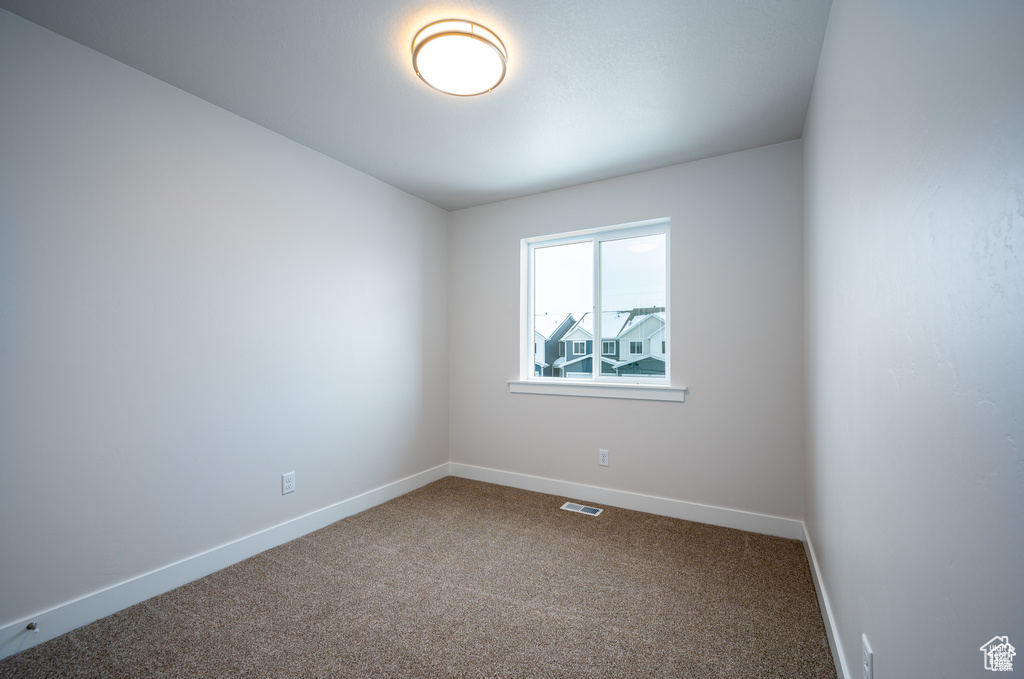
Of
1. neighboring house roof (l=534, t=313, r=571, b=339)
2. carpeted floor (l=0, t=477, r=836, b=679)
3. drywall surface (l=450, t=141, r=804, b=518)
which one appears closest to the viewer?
carpeted floor (l=0, t=477, r=836, b=679)

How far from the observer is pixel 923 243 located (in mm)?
848

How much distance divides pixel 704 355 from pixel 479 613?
6.93 ft

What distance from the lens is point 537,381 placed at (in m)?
3.66

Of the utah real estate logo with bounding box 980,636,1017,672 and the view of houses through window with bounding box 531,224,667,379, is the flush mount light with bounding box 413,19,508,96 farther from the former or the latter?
the utah real estate logo with bounding box 980,636,1017,672

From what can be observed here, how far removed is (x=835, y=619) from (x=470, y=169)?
3.13m

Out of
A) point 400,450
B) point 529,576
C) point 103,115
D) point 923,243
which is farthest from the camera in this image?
point 400,450

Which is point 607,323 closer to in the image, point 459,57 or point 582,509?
point 582,509

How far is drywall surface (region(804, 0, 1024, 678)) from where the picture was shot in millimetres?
583

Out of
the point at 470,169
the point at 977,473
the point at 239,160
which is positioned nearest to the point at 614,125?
the point at 470,169

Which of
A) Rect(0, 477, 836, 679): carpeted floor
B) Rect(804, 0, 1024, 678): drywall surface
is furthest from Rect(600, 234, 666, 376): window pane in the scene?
Rect(804, 0, 1024, 678): drywall surface

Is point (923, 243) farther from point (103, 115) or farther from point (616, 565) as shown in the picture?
point (103, 115)

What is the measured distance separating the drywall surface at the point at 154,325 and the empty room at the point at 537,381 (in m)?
0.01

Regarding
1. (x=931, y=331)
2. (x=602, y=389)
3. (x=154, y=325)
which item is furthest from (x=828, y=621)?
(x=154, y=325)

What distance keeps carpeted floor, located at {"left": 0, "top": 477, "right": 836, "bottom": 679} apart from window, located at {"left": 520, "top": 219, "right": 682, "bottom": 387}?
123 cm
